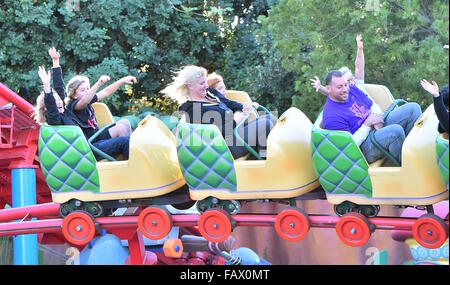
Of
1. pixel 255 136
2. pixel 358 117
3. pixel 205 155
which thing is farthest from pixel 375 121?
pixel 205 155

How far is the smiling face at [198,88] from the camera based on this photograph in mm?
5109

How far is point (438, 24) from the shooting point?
700cm

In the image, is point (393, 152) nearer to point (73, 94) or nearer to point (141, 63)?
point (73, 94)

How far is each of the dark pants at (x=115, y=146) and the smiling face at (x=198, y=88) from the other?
470 mm

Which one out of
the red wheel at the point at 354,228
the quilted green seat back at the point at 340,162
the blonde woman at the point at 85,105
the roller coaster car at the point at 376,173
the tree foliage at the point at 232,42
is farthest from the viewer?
the tree foliage at the point at 232,42

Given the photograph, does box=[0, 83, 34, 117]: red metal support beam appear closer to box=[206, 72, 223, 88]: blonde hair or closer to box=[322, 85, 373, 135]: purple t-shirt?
box=[206, 72, 223, 88]: blonde hair

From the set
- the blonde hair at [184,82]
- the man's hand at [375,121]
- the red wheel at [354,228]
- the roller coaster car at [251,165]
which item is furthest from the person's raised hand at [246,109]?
the red wheel at [354,228]

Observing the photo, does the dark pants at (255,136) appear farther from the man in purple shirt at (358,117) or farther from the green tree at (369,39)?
the green tree at (369,39)

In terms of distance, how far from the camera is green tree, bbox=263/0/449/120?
769cm

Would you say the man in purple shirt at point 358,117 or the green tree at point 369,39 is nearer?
the man in purple shirt at point 358,117

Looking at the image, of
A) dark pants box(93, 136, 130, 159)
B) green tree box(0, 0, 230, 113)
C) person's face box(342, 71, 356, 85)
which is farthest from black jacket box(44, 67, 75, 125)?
green tree box(0, 0, 230, 113)

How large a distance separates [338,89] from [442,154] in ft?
2.87

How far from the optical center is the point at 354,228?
184 inches
